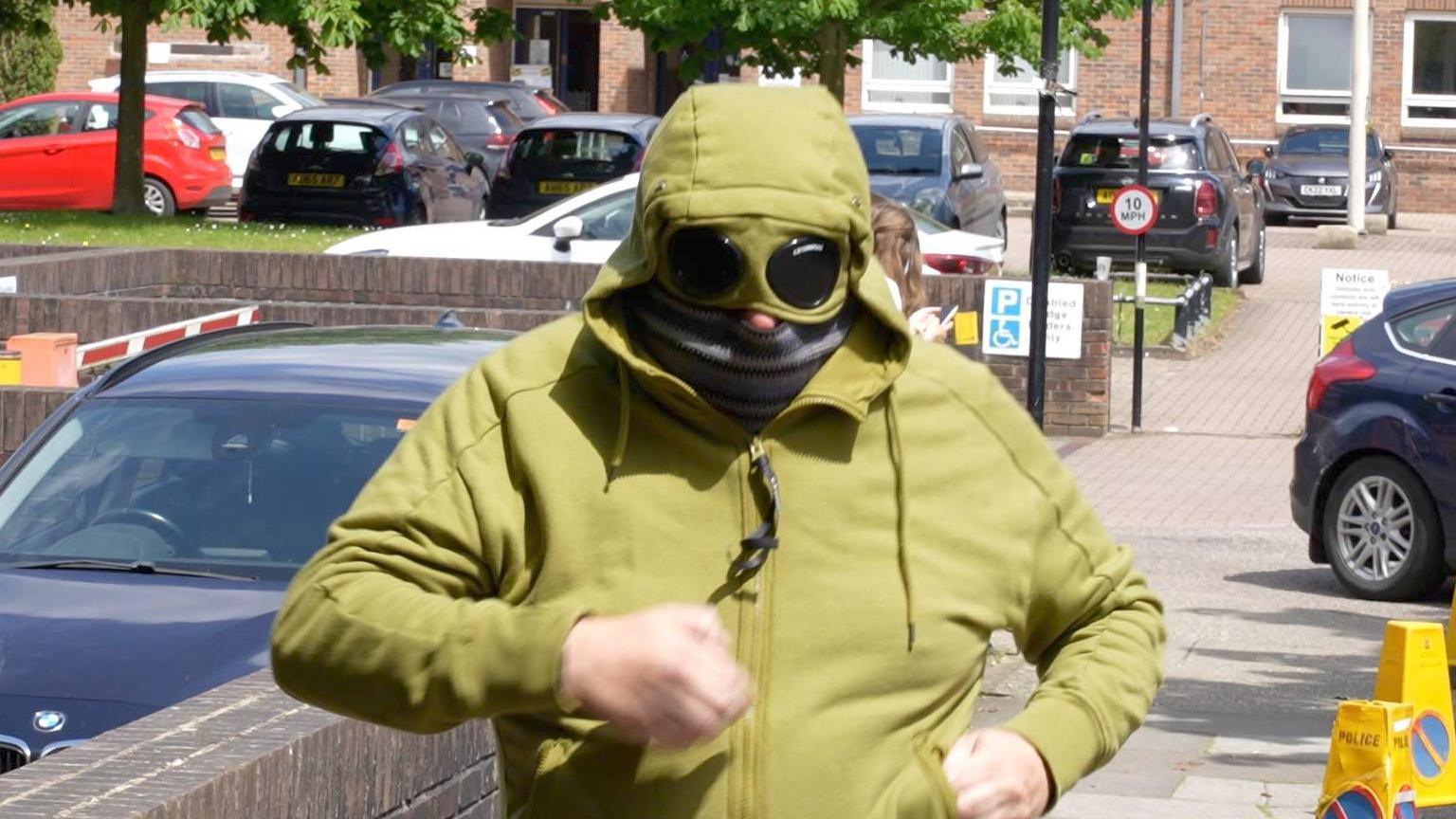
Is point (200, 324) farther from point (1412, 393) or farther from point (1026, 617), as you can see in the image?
point (1026, 617)

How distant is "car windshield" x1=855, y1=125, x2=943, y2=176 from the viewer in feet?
78.9

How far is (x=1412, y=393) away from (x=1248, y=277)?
16250 millimetres

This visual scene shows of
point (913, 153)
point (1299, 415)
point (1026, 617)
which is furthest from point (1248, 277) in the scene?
point (1026, 617)

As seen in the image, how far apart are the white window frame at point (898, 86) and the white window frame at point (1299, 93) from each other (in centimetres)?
559

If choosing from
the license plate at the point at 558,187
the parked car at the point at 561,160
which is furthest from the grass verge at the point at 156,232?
the license plate at the point at 558,187

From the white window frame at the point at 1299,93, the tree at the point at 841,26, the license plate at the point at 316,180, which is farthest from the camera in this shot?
the white window frame at the point at 1299,93

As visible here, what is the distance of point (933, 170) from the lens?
78.8 feet

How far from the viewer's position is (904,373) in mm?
2654

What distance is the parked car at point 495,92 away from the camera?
35.9m

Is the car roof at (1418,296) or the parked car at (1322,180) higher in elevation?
the parked car at (1322,180)

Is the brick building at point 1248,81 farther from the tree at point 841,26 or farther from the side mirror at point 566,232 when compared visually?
the side mirror at point 566,232

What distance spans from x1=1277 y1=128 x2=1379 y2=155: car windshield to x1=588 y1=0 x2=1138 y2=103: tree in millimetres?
11411

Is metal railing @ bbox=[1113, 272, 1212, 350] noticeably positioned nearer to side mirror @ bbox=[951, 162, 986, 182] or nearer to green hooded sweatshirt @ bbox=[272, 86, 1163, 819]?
side mirror @ bbox=[951, 162, 986, 182]

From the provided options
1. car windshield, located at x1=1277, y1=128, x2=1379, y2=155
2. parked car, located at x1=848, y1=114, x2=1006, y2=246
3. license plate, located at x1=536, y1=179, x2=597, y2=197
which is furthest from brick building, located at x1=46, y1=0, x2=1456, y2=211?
parked car, located at x1=848, y1=114, x2=1006, y2=246
